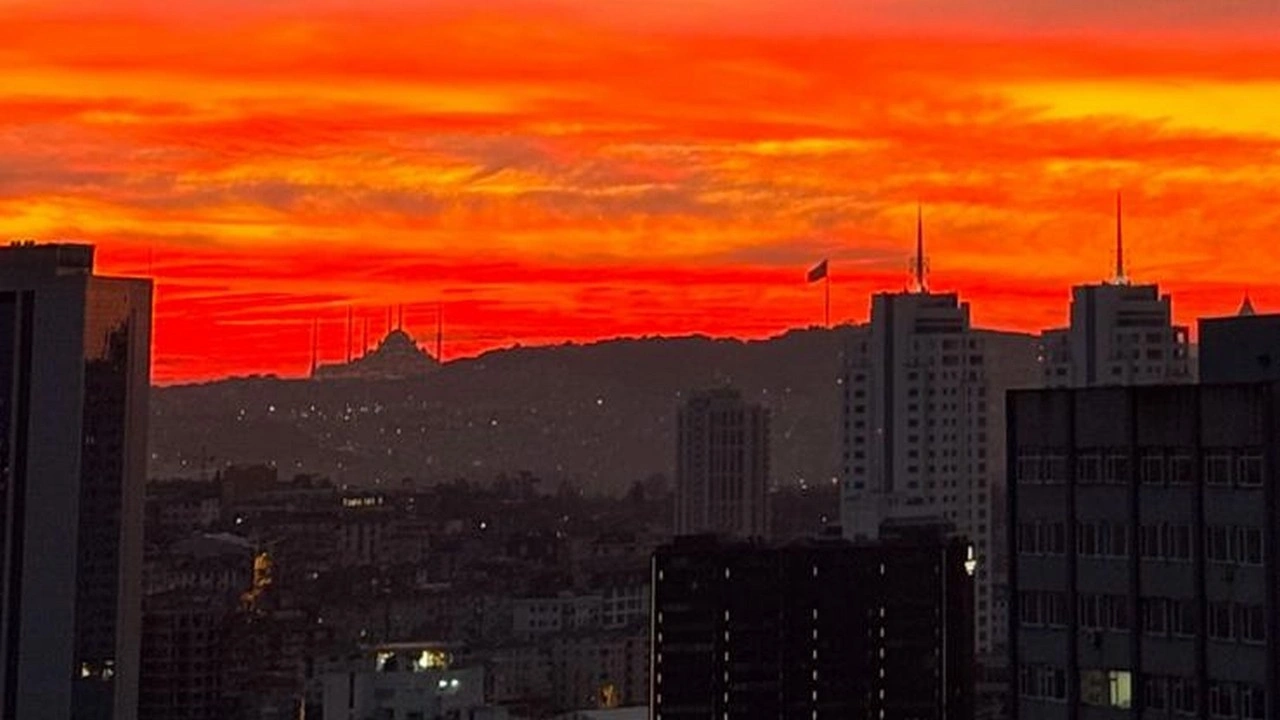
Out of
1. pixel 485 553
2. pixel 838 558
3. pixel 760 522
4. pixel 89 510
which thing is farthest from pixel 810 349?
pixel 838 558

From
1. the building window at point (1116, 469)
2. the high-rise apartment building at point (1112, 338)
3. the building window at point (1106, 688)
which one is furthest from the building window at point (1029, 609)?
the high-rise apartment building at point (1112, 338)

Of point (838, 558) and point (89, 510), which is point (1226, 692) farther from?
point (89, 510)

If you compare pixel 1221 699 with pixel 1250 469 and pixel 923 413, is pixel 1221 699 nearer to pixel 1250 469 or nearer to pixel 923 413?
pixel 1250 469

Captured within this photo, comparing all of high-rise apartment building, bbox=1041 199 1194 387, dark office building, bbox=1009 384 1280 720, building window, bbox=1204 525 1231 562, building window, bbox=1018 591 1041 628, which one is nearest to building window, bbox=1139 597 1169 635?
dark office building, bbox=1009 384 1280 720

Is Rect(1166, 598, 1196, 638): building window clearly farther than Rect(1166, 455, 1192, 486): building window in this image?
No

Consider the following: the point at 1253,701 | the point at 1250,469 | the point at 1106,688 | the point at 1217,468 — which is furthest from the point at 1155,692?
the point at 1250,469

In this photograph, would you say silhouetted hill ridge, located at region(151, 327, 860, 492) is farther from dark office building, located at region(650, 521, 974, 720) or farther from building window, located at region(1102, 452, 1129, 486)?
building window, located at region(1102, 452, 1129, 486)
